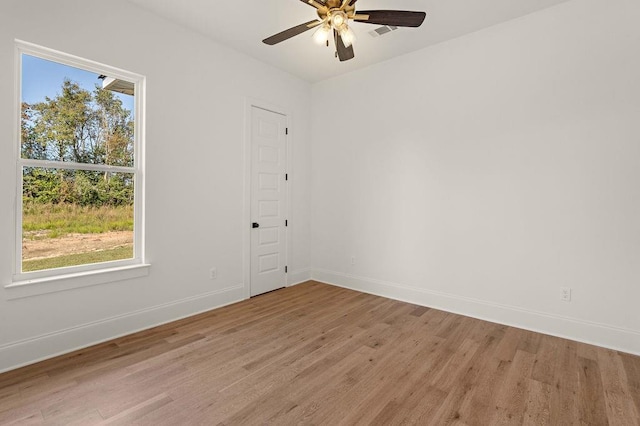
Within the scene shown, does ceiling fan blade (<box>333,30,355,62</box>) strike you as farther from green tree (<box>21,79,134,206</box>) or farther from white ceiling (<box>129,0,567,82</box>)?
green tree (<box>21,79,134,206</box>)

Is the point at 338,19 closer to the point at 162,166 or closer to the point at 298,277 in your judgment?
the point at 162,166

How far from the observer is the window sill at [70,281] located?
7.91ft

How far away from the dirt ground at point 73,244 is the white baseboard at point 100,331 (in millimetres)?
655

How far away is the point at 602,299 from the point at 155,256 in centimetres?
428

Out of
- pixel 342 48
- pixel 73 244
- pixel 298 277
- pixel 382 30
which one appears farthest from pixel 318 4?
pixel 298 277

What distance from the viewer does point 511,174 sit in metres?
3.29

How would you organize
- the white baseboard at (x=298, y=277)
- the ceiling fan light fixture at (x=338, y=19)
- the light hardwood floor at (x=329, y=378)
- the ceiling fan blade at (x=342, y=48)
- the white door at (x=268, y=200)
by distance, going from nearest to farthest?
the light hardwood floor at (x=329, y=378), the ceiling fan light fixture at (x=338, y=19), the ceiling fan blade at (x=342, y=48), the white door at (x=268, y=200), the white baseboard at (x=298, y=277)

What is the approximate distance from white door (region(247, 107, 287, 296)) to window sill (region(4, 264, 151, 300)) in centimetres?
148

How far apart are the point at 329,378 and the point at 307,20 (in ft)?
10.9

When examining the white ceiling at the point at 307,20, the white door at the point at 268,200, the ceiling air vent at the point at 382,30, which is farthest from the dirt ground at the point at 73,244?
the ceiling air vent at the point at 382,30

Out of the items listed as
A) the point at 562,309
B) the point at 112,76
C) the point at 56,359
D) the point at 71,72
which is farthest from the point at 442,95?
the point at 56,359

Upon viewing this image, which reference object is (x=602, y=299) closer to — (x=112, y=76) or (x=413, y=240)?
(x=413, y=240)

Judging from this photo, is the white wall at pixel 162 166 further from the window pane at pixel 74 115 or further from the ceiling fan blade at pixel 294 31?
the ceiling fan blade at pixel 294 31

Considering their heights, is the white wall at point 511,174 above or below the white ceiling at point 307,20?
below
